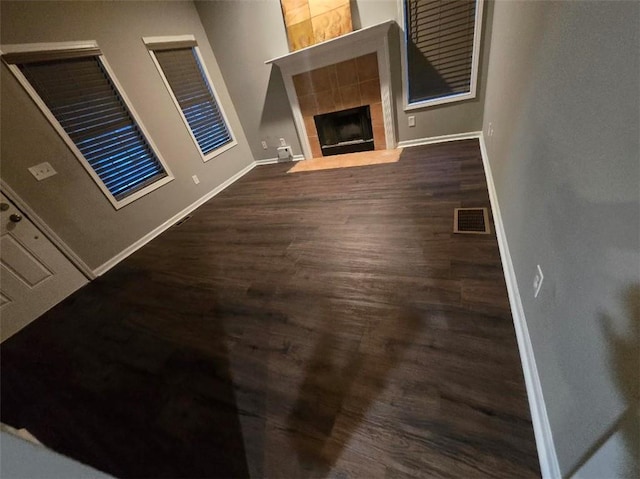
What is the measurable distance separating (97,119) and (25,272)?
5.38ft

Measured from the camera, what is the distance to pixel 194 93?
12.1ft

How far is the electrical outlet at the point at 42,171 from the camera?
7.25 feet

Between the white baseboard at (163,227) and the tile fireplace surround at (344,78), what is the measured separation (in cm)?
145

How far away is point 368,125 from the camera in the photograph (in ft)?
12.0

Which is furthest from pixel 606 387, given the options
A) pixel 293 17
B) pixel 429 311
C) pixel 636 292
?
pixel 293 17

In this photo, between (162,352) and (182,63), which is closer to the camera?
(162,352)

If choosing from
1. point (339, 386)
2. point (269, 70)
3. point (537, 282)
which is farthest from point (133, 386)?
point (269, 70)

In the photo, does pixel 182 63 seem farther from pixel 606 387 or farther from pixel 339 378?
pixel 606 387

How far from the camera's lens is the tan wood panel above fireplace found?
3.27 metres

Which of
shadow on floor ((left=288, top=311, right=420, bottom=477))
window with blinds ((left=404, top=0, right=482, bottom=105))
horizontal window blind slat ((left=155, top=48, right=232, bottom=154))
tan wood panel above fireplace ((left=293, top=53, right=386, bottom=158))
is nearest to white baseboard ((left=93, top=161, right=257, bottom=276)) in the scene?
horizontal window blind slat ((left=155, top=48, right=232, bottom=154))

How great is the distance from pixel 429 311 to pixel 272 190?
8.79ft

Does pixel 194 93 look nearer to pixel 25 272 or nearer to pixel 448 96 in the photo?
pixel 25 272

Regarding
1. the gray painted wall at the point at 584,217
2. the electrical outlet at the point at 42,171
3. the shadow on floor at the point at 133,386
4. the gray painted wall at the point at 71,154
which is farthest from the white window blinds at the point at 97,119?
the gray painted wall at the point at 584,217

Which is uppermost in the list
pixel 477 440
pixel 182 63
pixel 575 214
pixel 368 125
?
pixel 182 63
